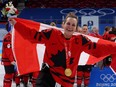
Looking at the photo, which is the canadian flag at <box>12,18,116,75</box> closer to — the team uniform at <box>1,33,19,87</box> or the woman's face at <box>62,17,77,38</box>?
the woman's face at <box>62,17,77,38</box>

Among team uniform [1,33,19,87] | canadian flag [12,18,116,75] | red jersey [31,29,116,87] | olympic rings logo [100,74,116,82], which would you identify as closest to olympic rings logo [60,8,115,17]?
olympic rings logo [100,74,116,82]

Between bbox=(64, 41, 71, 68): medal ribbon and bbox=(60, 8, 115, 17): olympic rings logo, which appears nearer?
bbox=(64, 41, 71, 68): medal ribbon

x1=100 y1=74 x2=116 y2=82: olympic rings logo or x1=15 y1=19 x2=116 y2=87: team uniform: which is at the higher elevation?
x1=15 y1=19 x2=116 y2=87: team uniform

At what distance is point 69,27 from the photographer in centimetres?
384

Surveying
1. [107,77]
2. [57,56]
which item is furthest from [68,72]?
[107,77]

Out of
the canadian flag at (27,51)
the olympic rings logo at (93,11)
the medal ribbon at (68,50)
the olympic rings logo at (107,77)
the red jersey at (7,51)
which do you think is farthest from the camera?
the olympic rings logo at (93,11)

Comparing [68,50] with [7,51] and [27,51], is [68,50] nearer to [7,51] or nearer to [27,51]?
[27,51]

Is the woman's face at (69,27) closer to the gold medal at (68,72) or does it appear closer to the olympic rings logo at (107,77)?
the gold medal at (68,72)

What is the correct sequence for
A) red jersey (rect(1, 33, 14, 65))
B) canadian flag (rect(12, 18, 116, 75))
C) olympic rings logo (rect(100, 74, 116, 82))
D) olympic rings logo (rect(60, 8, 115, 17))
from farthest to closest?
olympic rings logo (rect(60, 8, 115, 17)), olympic rings logo (rect(100, 74, 116, 82)), red jersey (rect(1, 33, 14, 65)), canadian flag (rect(12, 18, 116, 75))

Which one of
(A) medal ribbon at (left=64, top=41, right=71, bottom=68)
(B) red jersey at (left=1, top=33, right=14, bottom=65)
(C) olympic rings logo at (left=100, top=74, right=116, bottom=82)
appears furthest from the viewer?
(C) olympic rings logo at (left=100, top=74, right=116, bottom=82)

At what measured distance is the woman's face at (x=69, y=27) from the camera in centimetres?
384

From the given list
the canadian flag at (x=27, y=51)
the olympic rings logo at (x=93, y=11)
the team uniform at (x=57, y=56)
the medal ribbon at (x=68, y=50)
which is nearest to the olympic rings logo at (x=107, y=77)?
the canadian flag at (x=27, y=51)

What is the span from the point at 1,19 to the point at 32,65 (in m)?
16.9

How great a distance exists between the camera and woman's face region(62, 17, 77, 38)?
3843 mm
